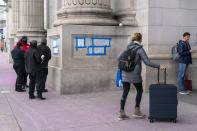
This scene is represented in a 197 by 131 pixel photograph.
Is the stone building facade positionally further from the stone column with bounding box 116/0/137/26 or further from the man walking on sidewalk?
the man walking on sidewalk

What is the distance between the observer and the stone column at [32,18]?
16234 mm

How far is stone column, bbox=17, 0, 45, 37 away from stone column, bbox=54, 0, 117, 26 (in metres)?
7.33

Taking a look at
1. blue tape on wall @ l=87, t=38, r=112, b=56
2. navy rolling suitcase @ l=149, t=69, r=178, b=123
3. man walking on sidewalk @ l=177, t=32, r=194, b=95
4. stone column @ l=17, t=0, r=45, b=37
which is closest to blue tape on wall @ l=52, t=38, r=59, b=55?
blue tape on wall @ l=87, t=38, r=112, b=56

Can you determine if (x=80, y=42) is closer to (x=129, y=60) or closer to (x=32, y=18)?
(x=129, y=60)

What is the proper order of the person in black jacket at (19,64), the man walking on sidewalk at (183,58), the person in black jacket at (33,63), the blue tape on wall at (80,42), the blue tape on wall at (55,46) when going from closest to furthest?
the person in black jacket at (33,63) < the man walking on sidewalk at (183,58) < the blue tape on wall at (80,42) < the person in black jacket at (19,64) < the blue tape on wall at (55,46)

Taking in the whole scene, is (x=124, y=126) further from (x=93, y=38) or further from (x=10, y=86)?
(x=10, y=86)

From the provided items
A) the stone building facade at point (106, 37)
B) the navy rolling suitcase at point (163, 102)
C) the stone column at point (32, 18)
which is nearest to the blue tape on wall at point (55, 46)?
the stone building facade at point (106, 37)

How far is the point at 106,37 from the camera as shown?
924 cm

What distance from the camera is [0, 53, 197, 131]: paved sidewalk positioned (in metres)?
5.28

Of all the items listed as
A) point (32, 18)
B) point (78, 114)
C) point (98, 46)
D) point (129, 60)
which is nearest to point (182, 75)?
point (98, 46)

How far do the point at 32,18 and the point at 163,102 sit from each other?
1250 cm

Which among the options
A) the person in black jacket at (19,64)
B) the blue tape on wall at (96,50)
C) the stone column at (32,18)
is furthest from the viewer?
the stone column at (32,18)

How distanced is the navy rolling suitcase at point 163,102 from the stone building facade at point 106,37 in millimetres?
3487

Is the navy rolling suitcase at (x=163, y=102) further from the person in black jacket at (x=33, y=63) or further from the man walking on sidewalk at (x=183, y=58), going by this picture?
the person in black jacket at (x=33, y=63)
